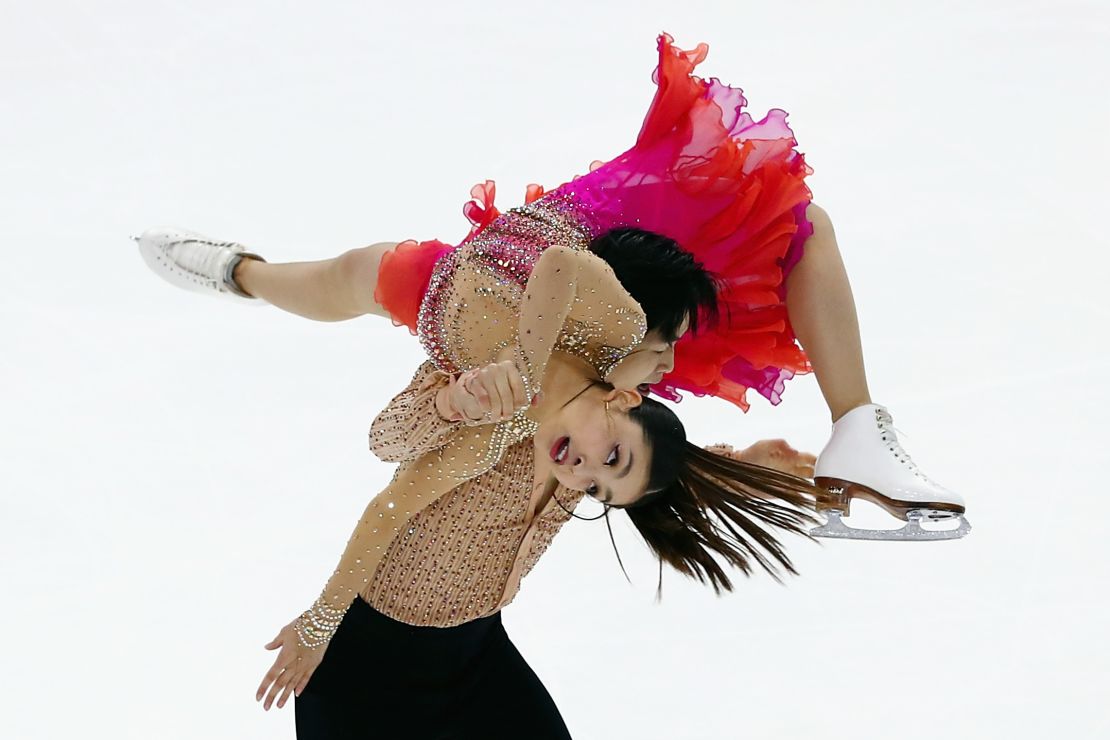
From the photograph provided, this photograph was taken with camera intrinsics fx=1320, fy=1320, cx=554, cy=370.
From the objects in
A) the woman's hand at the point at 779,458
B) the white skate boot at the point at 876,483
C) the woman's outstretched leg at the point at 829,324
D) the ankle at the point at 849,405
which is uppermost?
the woman's outstretched leg at the point at 829,324

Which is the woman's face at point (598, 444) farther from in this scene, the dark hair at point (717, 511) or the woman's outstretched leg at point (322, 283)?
the woman's outstretched leg at point (322, 283)

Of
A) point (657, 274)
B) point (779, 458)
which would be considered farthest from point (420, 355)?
point (657, 274)

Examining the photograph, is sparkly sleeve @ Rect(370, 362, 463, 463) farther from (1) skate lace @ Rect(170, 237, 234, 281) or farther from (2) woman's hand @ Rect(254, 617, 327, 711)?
(1) skate lace @ Rect(170, 237, 234, 281)

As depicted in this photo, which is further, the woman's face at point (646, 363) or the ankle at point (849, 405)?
the ankle at point (849, 405)

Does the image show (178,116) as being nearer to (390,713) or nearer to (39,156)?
(39,156)

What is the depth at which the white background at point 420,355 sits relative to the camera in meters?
3.14

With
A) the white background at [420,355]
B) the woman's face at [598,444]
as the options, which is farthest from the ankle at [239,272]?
the woman's face at [598,444]

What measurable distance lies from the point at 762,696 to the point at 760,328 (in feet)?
3.20

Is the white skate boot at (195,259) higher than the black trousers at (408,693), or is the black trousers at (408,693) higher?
the white skate boot at (195,259)

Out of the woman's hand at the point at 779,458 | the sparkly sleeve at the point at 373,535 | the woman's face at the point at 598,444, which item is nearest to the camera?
the woman's face at the point at 598,444

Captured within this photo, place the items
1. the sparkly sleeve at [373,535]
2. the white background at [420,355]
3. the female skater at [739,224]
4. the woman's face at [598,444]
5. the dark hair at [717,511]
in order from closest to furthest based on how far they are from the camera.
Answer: the woman's face at [598,444]
the sparkly sleeve at [373,535]
the dark hair at [717,511]
the female skater at [739,224]
the white background at [420,355]

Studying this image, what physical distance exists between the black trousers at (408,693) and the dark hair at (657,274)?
68 cm

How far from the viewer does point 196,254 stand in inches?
132

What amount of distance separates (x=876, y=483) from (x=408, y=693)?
0.95 m
